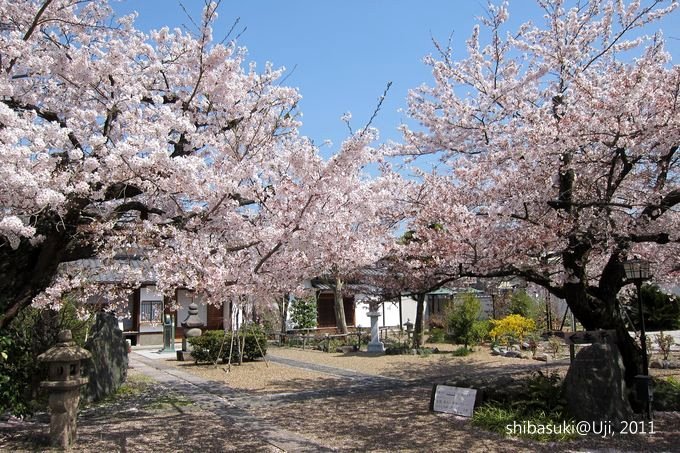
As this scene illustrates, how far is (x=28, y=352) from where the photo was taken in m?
8.15

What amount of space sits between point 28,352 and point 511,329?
13420 mm

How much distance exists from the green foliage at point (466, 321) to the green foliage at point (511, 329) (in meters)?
0.65

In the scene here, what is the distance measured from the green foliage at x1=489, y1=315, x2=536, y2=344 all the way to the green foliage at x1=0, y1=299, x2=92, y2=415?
41.1 ft

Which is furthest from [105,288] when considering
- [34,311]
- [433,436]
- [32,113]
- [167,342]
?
[167,342]

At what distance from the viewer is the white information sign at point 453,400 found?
7230 millimetres

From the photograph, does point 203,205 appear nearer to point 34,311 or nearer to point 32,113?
point 32,113

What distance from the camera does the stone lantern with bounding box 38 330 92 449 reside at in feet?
19.3

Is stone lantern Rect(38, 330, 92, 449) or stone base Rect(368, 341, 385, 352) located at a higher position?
stone lantern Rect(38, 330, 92, 449)

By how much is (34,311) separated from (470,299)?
13.1 meters

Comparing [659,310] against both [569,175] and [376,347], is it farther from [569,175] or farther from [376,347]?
[569,175]

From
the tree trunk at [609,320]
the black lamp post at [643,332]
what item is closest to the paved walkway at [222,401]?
the tree trunk at [609,320]

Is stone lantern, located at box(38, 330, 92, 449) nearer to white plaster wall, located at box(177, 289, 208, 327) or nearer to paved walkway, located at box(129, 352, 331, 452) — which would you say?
paved walkway, located at box(129, 352, 331, 452)

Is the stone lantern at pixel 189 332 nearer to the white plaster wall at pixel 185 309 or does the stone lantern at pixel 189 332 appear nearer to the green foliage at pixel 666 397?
the white plaster wall at pixel 185 309

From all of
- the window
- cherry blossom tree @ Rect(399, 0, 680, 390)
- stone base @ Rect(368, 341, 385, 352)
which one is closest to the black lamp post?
cherry blossom tree @ Rect(399, 0, 680, 390)
